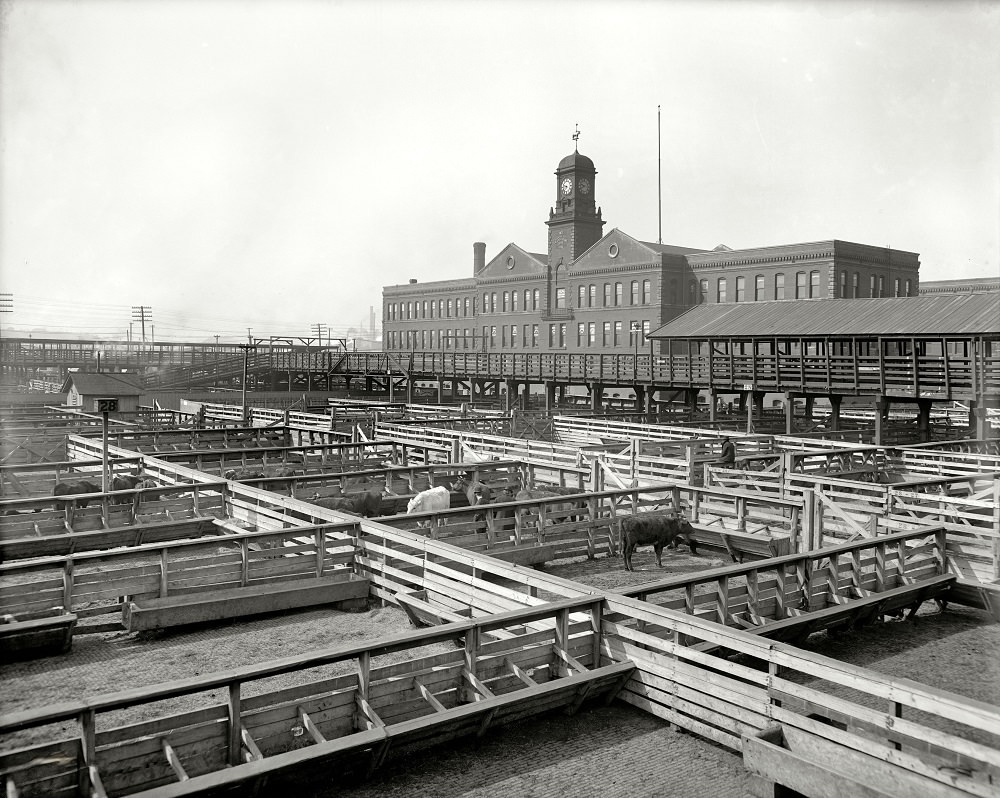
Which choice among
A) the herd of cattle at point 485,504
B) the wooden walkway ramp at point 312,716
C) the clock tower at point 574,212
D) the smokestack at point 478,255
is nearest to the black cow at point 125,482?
the herd of cattle at point 485,504

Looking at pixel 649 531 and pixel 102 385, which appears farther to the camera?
pixel 102 385

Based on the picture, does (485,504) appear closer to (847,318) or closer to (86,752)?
(86,752)

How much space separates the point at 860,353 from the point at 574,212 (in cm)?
4113

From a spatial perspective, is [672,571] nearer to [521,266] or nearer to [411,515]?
[411,515]

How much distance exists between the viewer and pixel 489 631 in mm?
9586

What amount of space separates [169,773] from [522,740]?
2.93 metres

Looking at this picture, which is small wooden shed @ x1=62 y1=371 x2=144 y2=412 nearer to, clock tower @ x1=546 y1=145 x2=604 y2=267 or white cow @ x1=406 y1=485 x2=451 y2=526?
white cow @ x1=406 y1=485 x2=451 y2=526

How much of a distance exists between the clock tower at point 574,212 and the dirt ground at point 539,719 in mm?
62977

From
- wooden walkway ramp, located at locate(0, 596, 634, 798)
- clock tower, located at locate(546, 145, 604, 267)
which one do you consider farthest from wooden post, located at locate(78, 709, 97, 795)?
clock tower, located at locate(546, 145, 604, 267)

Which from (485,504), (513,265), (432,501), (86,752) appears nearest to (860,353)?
(485,504)

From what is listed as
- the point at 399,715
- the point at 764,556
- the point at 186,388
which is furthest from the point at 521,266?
the point at 399,715

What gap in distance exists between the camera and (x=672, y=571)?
48.2 ft

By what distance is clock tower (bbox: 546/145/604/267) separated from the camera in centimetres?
7456

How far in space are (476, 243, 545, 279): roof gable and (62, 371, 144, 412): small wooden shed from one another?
41.7m
